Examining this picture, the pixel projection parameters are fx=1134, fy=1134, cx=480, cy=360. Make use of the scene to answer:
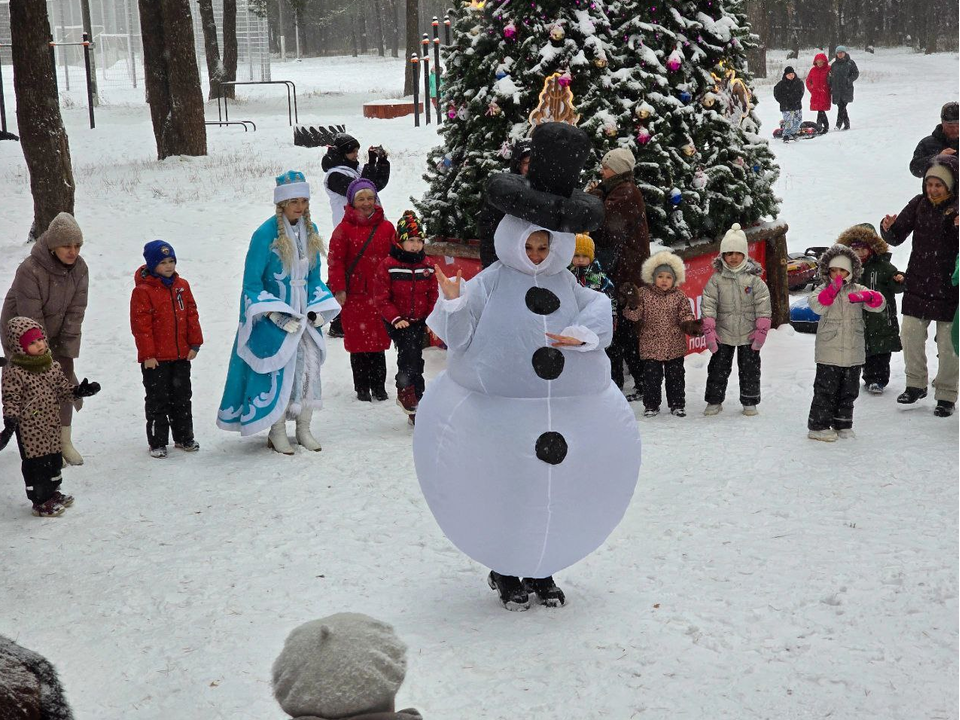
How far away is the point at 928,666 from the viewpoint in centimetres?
480

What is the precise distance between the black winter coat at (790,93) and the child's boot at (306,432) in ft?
57.7

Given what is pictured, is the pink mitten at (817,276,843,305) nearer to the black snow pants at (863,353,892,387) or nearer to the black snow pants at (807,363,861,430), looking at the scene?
the black snow pants at (807,363,861,430)

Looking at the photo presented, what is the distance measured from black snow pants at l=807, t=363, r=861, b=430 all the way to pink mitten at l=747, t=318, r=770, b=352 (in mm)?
538

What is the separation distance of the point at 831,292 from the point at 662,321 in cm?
127

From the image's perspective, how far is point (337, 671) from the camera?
233 centimetres

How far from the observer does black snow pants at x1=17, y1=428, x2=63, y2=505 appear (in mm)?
6840

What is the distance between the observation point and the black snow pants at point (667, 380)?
8523mm

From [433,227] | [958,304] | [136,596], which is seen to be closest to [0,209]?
[433,227]

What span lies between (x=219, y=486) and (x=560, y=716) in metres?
3.55

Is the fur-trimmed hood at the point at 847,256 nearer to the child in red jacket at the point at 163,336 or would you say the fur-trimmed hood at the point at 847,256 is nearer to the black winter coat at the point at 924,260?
the black winter coat at the point at 924,260

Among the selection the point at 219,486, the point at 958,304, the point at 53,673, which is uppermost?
the point at 958,304

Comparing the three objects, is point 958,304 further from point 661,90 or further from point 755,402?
point 661,90

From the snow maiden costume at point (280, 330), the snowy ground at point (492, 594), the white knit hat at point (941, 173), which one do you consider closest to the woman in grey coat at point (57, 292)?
the snowy ground at point (492, 594)

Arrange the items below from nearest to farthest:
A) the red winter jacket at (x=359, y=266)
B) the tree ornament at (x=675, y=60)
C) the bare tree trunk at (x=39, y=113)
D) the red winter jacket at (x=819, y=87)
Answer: the red winter jacket at (x=359, y=266)
the tree ornament at (x=675, y=60)
the bare tree trunk at (x=39, y=113)
the red winter jacket at (x=819, y=87)
